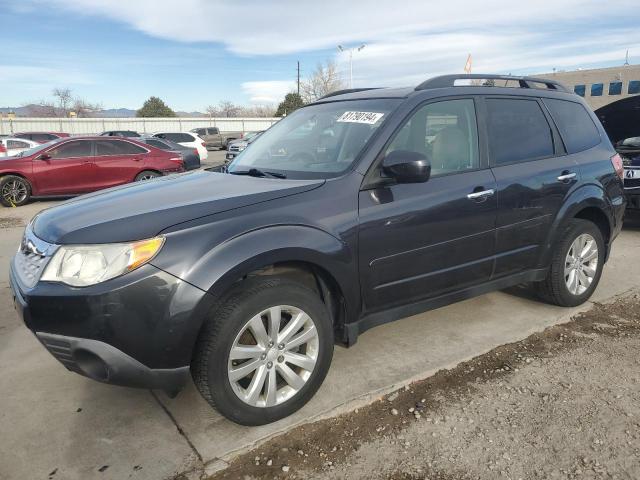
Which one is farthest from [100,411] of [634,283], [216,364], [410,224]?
[634,283]

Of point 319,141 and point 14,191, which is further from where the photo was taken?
point 14,191

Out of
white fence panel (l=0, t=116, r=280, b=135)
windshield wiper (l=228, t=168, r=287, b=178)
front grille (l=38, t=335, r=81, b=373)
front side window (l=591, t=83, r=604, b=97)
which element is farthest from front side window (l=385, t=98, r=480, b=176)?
front side window (l=591, t=83, r=604, b=97)

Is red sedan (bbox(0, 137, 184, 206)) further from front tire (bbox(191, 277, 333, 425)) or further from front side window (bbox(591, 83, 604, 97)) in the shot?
front side window (bbox(591, 83, 604, 97))

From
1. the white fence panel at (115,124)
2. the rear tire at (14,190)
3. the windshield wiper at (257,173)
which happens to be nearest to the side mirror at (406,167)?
the windshield wiper at (257,173)

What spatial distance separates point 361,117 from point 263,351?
1.68m

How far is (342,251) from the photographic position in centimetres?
277

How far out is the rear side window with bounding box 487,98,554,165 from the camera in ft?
11.8

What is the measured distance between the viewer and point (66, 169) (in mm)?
10859

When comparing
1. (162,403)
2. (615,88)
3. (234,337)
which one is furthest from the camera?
(615,88)

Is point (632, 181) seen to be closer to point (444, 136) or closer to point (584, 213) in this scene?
point (584, 213)

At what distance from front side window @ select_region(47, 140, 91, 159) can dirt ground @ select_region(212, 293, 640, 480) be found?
10.3 metres

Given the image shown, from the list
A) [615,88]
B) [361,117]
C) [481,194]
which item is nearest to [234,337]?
[361,117]

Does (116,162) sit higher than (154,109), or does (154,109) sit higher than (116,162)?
(154,109)

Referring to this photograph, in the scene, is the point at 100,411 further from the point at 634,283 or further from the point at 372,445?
the point at 634,283
